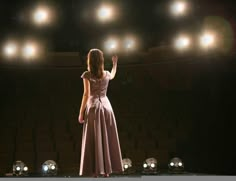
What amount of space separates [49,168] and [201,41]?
274cm

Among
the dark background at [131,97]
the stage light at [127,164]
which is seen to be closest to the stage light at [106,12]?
the dark background at [131,97]

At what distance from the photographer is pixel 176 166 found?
5652 mm

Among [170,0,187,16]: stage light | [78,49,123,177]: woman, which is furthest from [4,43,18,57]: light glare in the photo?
[78,49,123,177]: woman

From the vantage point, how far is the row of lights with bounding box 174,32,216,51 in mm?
5891

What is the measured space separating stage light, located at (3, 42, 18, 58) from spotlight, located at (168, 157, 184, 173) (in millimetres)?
2663

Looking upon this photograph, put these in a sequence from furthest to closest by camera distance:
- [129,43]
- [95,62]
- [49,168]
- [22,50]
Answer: [129,43]
[22,50]
[49,168]
[95,62]

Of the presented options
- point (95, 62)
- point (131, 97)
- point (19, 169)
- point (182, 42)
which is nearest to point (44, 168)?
point (19, 169)

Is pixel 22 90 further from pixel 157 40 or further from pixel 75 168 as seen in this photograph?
pixel 157 40

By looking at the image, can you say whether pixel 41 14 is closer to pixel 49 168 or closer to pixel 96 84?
pixel 49 168

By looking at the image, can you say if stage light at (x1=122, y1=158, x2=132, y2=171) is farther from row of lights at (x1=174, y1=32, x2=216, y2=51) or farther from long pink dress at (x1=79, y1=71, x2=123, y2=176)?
long pink dress at (x1=79, y1=71, x2=123, y2=176)

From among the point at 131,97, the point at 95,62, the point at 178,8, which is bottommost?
the point at 95,62

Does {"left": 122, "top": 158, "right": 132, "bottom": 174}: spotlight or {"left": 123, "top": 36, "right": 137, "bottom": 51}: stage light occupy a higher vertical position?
{"left": 123, "top": 36, "right": 137, "bottom": 51}: stage light

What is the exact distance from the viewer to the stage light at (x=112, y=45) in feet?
20.0

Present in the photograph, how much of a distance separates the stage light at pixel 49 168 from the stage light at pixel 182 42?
2437mm
